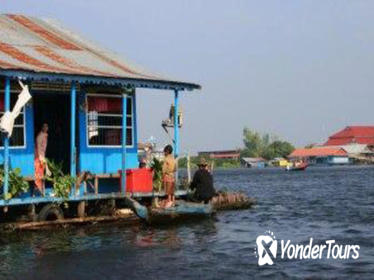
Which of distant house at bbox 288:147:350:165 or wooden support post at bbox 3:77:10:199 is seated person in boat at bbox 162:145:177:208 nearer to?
wooden support post at bbox 3:77:10:199

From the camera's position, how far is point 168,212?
18.8m

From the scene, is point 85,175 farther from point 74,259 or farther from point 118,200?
point 74,259

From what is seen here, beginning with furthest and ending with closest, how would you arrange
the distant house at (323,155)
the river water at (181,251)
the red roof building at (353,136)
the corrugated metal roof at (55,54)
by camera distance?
the red roof building at (353,136) < the distant house at (323,155) < the corrugated metal roof at (55,54) < the river water at (181,251)

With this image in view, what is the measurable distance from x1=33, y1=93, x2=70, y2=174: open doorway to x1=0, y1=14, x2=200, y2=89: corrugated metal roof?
1.39 meters

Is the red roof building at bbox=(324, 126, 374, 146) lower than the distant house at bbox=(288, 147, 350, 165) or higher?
higher

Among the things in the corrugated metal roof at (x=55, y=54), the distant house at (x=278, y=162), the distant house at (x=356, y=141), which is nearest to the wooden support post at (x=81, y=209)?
the corrugated metal roof at (x=55, y=54)

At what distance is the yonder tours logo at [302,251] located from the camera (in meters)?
14.3

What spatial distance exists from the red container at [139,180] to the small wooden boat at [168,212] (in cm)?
84

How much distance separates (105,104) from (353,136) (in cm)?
14254

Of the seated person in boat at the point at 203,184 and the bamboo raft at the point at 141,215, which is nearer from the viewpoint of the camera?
the bamboo raft at the point at 141,215

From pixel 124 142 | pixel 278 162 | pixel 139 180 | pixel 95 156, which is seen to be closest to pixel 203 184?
pixel 139 180

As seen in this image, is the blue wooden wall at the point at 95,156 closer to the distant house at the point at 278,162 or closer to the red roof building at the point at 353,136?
the distant house at the point at 278,162

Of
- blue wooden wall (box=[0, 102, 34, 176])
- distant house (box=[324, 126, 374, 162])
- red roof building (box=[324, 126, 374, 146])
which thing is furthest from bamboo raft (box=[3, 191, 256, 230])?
red roof building (box=[324, 126, 374, 146])

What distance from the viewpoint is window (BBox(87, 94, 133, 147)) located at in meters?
19.8
